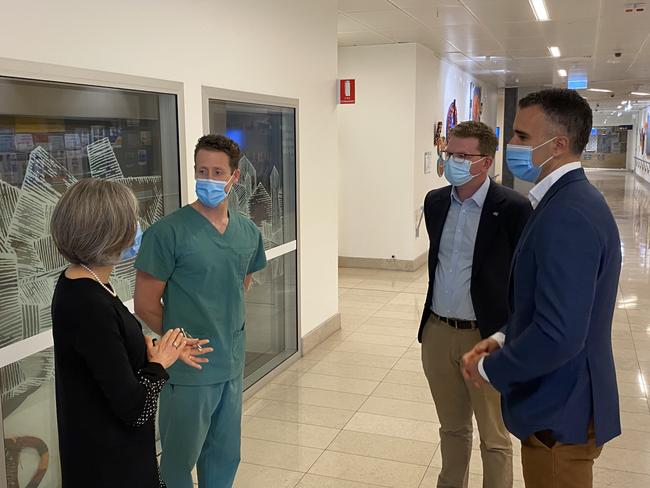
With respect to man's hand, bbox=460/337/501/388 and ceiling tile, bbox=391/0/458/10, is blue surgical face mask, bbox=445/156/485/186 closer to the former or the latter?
man's hand, bbox=460/337/501/388

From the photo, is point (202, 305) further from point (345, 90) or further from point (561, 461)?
point (345, 90)

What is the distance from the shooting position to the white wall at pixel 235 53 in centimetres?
291

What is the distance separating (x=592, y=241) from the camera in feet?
5.90

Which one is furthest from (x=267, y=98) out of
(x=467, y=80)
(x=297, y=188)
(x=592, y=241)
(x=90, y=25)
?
(x=467, y=80)

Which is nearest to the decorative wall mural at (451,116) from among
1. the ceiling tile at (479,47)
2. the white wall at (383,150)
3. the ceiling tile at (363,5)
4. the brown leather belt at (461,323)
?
the ceiling tile at (479,47)

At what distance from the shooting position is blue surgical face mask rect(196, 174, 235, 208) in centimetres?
268

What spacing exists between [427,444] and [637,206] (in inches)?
631

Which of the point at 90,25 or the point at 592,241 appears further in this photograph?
the point at 90,25

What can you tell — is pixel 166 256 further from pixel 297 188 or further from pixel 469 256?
pixel 297 188

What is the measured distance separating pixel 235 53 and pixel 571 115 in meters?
2.83

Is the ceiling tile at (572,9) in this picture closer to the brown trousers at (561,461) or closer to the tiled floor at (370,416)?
the tiled floor at (370,416)

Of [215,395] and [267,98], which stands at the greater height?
[267,98]

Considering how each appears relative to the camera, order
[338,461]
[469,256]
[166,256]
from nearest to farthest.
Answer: [166,256] < [469,256] < [338,461]

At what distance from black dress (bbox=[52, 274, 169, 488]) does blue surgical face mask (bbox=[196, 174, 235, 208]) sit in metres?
0.87
